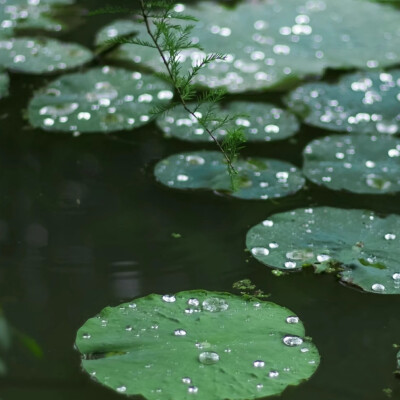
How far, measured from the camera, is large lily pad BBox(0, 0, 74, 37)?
3273 millimetres

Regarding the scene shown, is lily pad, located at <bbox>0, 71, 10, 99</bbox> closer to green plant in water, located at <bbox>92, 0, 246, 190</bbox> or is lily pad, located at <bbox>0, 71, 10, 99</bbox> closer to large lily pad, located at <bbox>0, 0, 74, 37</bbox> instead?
large lily pad, located at <bbox>0, 0, 74, 37</bbox>

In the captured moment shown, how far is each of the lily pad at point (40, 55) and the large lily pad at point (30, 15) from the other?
0.18 meters

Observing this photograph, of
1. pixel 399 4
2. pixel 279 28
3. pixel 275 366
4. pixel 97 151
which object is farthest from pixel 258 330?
pixel 399 4

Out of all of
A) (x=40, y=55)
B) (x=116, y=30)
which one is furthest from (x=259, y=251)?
(x=116, y=30)

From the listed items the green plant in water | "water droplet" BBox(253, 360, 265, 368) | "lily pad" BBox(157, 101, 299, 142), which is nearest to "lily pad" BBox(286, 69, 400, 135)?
"lily pad" BBox(157, 101, 299, 142)

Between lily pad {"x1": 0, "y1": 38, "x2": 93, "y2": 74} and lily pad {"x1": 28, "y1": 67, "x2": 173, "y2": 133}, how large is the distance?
189 mm

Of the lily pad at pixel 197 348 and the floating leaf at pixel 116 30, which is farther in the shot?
the floating leaf at pixel 116 30

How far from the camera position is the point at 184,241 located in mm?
1919

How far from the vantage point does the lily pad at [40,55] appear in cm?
287

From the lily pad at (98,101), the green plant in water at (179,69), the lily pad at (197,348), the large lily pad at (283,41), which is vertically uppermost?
the green plant in water at (179,69)

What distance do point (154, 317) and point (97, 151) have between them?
930 mm

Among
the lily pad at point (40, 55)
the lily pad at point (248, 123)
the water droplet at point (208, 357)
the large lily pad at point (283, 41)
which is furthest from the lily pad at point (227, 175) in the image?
the lily pad at point (40, 55)

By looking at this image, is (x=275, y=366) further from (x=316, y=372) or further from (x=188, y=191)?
(x=188, y=191)

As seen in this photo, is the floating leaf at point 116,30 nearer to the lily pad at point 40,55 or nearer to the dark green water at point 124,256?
the lily pad at point 40,55
